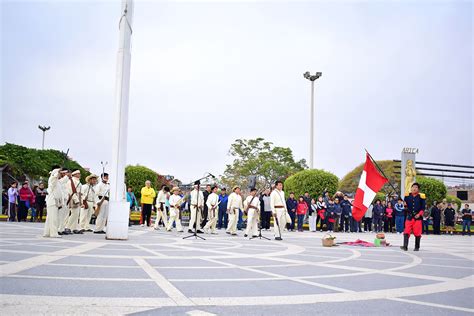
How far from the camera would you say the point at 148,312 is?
186 inches

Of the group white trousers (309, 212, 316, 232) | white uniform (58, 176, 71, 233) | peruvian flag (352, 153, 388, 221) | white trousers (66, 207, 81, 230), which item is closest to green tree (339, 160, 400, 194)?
white trousers (309, 212, 316, 232)

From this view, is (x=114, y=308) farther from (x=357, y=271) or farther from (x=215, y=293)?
(x=357, y=271)

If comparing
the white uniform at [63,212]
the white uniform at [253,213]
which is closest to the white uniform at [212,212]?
the white uniform at [253,213]

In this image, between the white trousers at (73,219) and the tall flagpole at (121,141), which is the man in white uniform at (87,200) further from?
the tall flagpole at (121,141)

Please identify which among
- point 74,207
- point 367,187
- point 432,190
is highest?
point 432,190

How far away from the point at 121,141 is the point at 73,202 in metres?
3.20

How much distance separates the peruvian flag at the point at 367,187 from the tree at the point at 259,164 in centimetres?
3686

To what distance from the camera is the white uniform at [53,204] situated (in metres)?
12.7

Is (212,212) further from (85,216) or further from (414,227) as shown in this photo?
(414,227)

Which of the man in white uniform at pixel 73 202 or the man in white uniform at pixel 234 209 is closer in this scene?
the man in white uniform at pixel 73 202

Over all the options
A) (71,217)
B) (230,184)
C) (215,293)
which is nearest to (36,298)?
(215,293)

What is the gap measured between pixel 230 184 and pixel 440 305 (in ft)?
157

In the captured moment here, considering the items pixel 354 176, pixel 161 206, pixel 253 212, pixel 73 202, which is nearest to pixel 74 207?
pixel 73 202

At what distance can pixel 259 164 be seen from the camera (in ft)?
173
